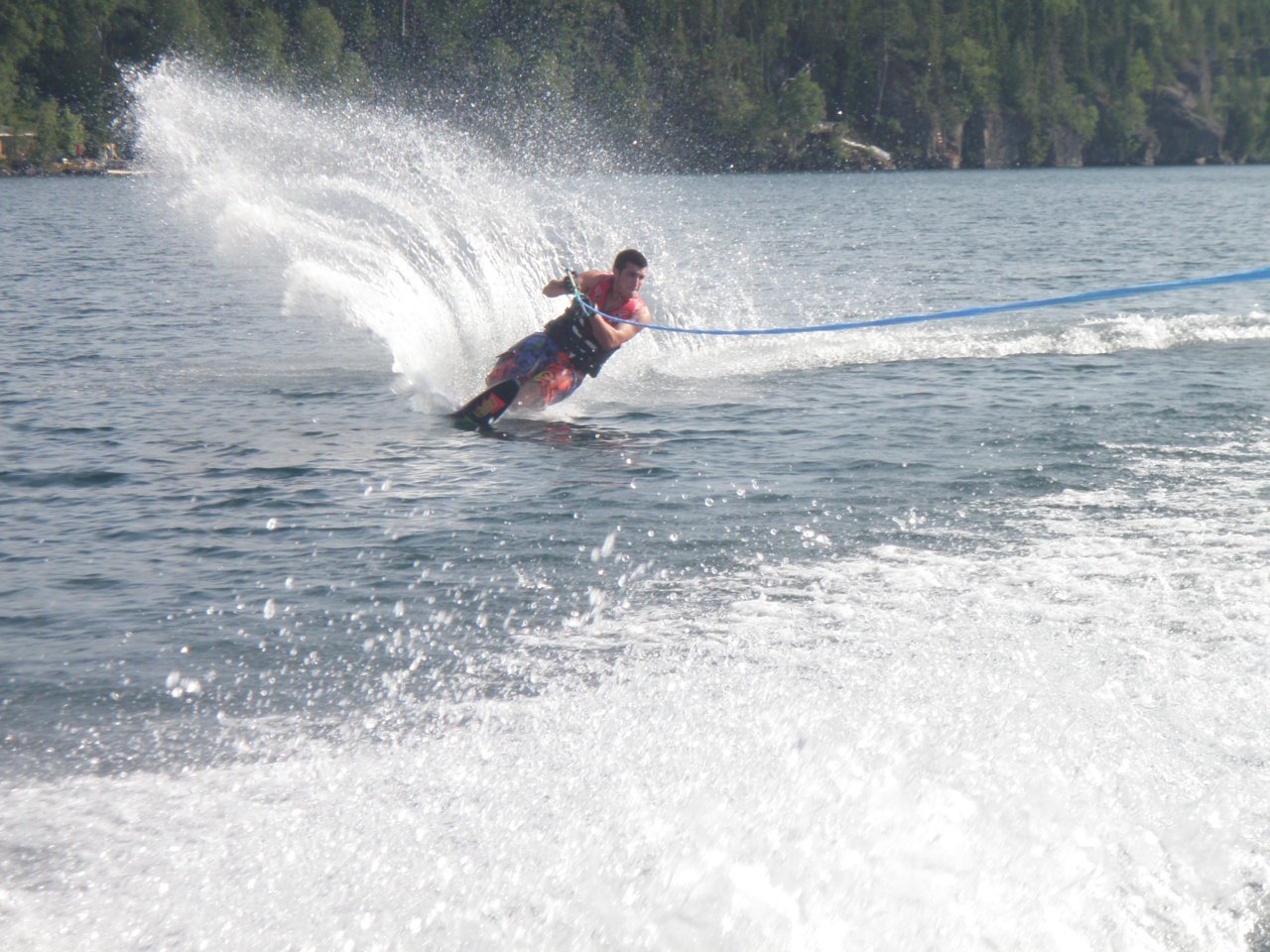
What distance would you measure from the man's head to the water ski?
115cm

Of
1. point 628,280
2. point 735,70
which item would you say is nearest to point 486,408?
point 628,280

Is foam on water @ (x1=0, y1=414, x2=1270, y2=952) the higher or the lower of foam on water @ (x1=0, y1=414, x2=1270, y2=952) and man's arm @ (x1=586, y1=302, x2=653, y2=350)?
the lower

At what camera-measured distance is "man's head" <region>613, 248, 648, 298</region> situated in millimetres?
10508

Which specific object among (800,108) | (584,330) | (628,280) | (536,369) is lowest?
(536,369)

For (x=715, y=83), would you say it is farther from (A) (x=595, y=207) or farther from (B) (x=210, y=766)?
(B) (x=210, y=766)

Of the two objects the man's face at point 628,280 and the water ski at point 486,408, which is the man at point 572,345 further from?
the water ski at point 486,408

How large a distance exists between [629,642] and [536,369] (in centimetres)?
535

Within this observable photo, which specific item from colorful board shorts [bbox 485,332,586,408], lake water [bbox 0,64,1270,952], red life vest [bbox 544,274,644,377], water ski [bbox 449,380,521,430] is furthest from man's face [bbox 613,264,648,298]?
water ski [bbox 449,380,521,430]

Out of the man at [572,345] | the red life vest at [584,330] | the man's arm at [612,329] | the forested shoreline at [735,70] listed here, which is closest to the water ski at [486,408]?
the man at [572,345]

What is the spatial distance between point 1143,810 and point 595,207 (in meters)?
32.8

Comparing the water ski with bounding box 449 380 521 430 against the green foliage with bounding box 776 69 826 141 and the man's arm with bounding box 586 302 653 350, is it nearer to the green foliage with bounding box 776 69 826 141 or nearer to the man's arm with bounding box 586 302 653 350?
the man's arm with bounding box 586 302 653 350

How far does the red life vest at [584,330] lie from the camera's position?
10.7 metres

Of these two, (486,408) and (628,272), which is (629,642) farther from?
(628,272)

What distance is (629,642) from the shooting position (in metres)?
5.71
